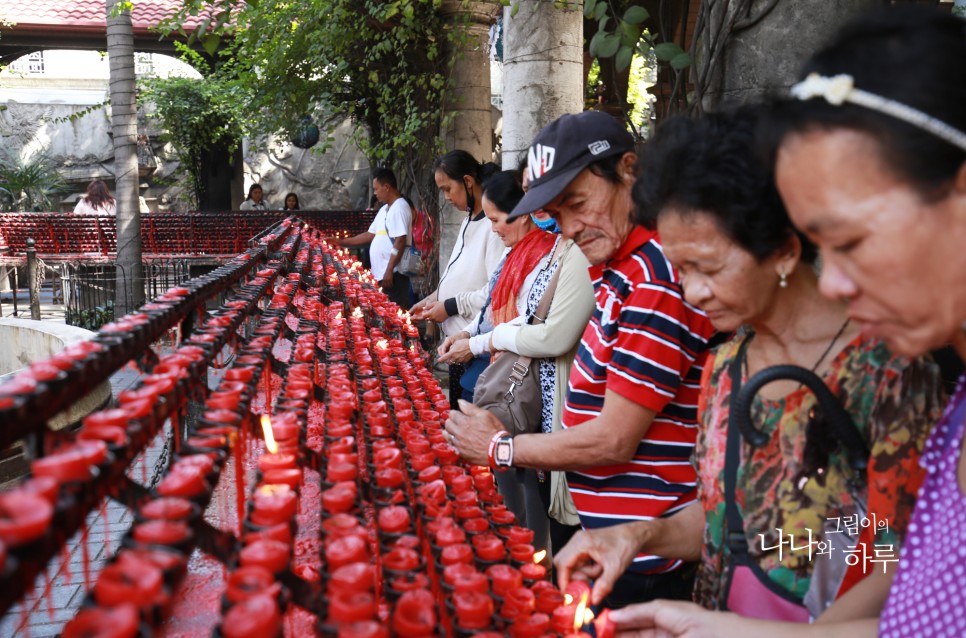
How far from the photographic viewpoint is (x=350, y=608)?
108cm

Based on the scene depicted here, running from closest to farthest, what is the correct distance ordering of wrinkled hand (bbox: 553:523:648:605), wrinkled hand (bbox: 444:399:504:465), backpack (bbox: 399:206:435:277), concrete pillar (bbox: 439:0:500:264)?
1. wrinkled hand (bbox: 553:523:648:605)
2. wrinkled hand (bbox: 444:399:504:465)
3. backpack (bbox: 399:206:435:277)
4. concrete pillar (bbox: 439:0:500:264)

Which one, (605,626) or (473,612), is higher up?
(473,612)

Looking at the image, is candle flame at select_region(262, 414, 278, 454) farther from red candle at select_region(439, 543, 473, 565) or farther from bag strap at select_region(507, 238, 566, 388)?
bag strap at select_region(507, 238, 566, 388)

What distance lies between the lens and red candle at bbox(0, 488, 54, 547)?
0.84 m

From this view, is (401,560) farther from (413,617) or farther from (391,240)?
(391,240)

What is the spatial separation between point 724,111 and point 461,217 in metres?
6.70

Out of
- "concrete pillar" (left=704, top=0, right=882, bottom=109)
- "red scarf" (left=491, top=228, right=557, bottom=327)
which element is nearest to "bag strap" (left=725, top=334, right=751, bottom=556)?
"concrete pillar" (left=704, top=0, right=882, bottom=109)

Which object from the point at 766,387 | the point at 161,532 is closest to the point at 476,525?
the point at 766,387

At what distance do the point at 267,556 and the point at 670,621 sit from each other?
32.4 inches

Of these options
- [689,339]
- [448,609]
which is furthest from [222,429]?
[689,339]

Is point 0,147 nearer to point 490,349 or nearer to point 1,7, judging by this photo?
point 1,7

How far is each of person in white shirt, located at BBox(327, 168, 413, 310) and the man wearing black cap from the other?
5.83m

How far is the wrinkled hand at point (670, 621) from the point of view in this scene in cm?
152

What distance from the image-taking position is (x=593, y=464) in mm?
2131
